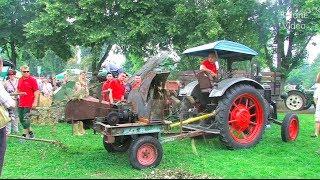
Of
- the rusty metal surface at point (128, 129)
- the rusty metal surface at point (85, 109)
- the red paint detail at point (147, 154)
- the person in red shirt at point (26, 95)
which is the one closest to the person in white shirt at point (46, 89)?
the person in red shirt at point (26, 95)

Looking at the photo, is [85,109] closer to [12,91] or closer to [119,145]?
[119,145]

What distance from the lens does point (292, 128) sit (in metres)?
9.46

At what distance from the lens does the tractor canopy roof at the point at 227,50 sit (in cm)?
862

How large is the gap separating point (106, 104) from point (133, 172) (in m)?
1.29

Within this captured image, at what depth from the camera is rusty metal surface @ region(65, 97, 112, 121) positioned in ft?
22.6

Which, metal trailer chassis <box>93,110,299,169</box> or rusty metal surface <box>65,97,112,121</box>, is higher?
rusty metal surface <box>65,97,112,121</box>

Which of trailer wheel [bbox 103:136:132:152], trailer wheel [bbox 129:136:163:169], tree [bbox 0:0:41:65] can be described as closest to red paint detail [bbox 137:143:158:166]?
trailer wheel [bbox 129:136:163:169]

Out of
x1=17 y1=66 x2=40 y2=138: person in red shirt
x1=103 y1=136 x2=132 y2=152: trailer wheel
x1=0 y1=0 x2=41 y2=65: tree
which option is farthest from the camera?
x1=0 y1=0 x2=41 y2=65: tree

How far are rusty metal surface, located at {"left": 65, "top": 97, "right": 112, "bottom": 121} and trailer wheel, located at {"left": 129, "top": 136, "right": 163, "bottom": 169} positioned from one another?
0.81m

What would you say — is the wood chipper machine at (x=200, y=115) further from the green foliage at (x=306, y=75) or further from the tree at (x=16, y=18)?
the green foliage at (x=306, y=75)

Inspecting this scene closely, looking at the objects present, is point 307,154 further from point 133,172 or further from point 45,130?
point 45,130

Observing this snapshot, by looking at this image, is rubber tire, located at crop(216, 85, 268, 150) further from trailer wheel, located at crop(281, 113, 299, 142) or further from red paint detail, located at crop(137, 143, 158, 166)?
red paint detail, located at crop(137, 143, 158, 166)

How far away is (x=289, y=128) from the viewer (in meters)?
9.27

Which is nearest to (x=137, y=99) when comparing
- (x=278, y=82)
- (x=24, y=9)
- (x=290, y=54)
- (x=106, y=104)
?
(x=106, y=104)
